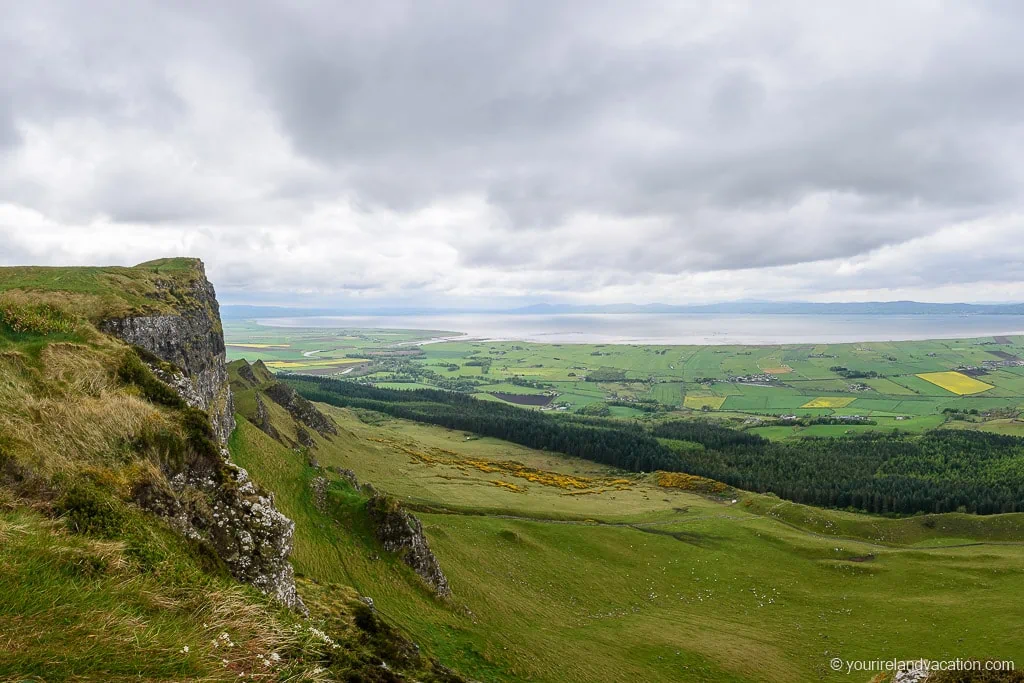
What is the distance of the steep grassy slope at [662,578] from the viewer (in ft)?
106

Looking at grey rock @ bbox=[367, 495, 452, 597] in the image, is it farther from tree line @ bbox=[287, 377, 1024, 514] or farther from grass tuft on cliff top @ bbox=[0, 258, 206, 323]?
tree line @ bbox=[287, 377, 1024, 514]

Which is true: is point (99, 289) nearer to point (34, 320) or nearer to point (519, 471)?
point (34, 320)

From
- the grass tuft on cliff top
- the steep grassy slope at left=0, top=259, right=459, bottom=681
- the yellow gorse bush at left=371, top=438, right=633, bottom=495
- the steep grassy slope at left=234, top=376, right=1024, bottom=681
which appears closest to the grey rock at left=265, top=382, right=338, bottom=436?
the steep grassy slope at left=234, top=376, right=1024, bottom=681

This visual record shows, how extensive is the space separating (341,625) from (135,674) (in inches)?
471

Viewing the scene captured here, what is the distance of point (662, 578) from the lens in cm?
5678

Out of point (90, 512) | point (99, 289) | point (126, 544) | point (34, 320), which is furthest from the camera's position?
point (99, 289)

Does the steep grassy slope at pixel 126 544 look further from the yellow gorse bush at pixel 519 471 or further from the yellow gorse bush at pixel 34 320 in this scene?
the yellow gorse bush at pixel 519 471

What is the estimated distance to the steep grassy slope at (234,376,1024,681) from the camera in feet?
106

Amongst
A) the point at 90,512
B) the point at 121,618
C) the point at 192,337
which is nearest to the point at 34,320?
the point at 90,512

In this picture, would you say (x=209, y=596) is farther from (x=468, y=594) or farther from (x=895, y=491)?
(x=895, y=491)

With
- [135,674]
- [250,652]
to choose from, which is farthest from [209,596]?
[135,674]

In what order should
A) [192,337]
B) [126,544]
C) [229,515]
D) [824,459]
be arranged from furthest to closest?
[824,459]
[192,337]
[229,515]
[126,544]

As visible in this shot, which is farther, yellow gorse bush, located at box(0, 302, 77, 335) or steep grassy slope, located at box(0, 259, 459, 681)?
yellow gorse bush, located at box(0, 302, 77, 335)

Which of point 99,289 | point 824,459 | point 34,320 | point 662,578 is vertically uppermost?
point 99,289
